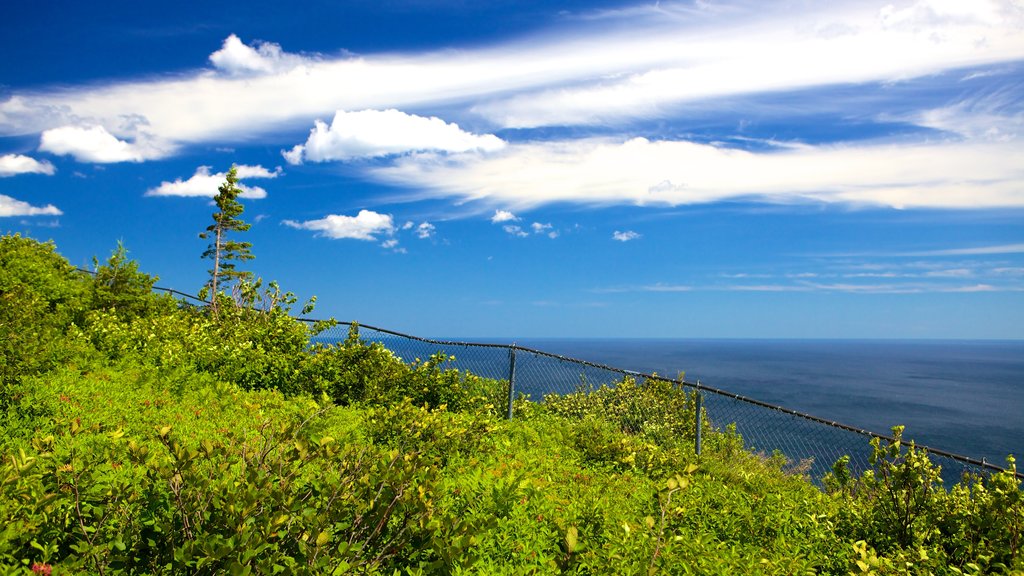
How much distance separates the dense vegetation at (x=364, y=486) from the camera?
3.46 meters

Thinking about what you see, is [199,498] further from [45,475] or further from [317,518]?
[45,475]

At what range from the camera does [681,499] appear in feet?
19.8

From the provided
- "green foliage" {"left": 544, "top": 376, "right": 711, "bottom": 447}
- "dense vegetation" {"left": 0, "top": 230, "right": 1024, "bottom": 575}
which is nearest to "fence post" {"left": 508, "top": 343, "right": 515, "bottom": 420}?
"dense vegetation" {"left": 0, "top": 230, "right": 1024, "bottom": 575}

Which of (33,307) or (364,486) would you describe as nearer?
(364,486)

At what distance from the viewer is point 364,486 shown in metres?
3.88

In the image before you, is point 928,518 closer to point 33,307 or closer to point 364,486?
point 364,486

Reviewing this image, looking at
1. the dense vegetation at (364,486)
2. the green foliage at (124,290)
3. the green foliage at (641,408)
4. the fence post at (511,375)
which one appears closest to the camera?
the dense vegetation at (364,486)

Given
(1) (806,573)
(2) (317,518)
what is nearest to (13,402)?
(2) (317,518)

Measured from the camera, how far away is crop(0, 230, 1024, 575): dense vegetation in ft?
11.3

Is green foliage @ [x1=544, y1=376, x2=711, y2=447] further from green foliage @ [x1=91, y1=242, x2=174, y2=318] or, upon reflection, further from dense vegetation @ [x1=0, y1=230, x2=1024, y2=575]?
green foliage @ [x1=91, y1=242, x2=174, y2=318]

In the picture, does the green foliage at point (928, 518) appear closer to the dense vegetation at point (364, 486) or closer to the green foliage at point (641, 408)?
the dense vegetation at point (364, 486)

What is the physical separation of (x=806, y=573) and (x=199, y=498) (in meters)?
4.01

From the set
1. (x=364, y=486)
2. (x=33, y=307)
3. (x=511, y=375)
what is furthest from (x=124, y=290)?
(x=364, y=486)

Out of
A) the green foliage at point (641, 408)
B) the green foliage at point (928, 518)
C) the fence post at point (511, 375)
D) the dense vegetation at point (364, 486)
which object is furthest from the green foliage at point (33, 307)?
the green foliage at point (928, 518)
